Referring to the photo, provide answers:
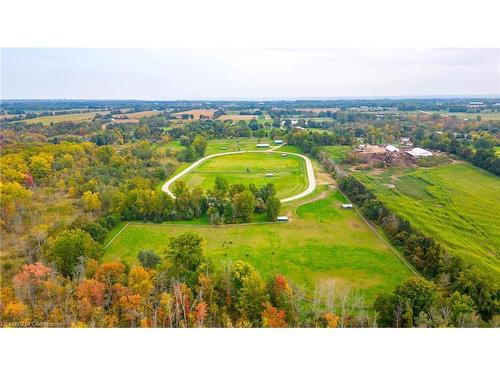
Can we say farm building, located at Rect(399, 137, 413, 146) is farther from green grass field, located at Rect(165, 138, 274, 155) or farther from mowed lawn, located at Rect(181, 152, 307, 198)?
green grass field, located at Rect(165, 138, 274, 155)

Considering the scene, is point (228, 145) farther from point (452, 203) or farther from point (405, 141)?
point (452, 203)

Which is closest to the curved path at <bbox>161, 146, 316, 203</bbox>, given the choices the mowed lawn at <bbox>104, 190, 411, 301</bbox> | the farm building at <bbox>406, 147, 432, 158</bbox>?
the mowed lawn at <bbox>104, 190, 411, 301</bbox>

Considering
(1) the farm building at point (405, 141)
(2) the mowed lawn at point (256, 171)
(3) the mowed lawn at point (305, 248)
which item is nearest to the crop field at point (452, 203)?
(3) the mowed lawn at point (305, 248)

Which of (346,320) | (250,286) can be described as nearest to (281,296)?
(250,286)

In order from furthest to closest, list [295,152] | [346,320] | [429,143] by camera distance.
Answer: [295,152] < [429,143] < [346,320]

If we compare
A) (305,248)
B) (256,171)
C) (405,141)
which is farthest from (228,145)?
(305,248)

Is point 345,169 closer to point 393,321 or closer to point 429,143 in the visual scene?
point 429,143
